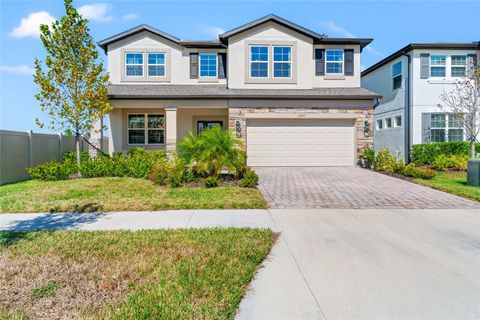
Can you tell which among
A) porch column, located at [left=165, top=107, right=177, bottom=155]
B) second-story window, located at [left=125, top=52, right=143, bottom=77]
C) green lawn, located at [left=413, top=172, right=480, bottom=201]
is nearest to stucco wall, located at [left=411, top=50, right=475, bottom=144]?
green lawn, located at [left=413, top=172, right=480, bottom=201]

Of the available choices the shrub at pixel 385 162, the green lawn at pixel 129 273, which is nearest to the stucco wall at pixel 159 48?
the shrub at pixel 385 162

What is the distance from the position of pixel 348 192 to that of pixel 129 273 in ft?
24.2

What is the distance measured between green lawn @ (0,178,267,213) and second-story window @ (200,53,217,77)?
9.06 metres

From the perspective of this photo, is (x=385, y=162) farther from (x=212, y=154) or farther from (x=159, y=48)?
(x=159, y=48)

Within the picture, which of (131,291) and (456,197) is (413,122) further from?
(131,291)

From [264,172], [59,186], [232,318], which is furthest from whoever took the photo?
[264,172]

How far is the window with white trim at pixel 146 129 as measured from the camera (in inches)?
698

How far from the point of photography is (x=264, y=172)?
14.0m

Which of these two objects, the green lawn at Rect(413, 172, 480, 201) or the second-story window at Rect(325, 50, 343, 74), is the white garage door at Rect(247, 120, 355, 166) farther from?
the green lawn at Rect(413, 172, 480, 201)

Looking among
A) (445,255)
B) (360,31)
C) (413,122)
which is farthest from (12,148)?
(413,122)

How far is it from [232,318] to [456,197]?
27.9 feet

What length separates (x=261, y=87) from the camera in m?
16.1

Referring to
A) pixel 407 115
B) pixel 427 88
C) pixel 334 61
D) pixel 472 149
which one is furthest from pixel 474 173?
pixel 334 61

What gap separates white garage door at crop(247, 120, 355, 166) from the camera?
52.4 feet
